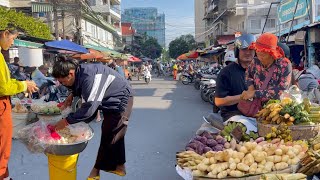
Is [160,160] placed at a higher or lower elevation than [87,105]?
lower

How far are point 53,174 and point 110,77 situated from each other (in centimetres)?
120

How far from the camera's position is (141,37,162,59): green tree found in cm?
8262

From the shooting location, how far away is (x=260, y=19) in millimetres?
36562

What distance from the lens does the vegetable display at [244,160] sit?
2.72 meters

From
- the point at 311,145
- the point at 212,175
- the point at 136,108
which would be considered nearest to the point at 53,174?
the point at 212,175

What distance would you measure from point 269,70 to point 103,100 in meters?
1.76

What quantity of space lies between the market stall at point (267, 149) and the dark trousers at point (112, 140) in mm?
957

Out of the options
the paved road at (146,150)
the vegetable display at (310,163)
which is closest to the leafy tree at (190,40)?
the paved road at (146,150)

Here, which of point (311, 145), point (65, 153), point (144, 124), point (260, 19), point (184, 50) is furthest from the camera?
point (184, 50)

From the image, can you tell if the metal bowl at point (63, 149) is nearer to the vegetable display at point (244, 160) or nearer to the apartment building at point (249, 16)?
the vegetable display at point (244, 160)

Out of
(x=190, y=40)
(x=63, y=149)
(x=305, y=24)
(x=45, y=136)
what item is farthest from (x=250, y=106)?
(x=190, y=40)

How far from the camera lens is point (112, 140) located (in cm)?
397

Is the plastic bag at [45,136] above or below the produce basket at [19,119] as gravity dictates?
above

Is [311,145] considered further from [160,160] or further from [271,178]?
[160,160]
